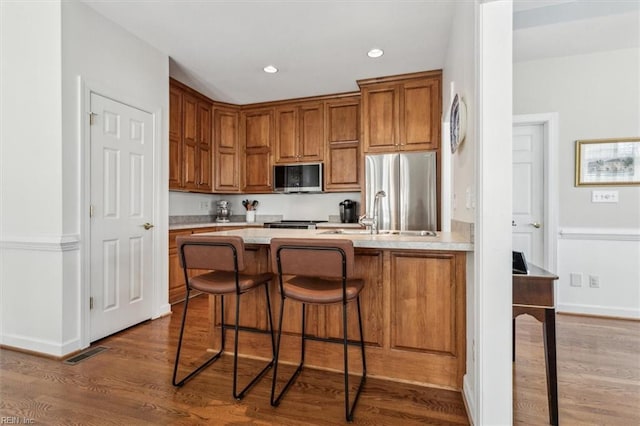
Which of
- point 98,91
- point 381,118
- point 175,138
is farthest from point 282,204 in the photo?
point 98,91

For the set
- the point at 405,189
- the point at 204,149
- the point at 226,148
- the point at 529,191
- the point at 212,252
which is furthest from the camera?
the point at 226,148

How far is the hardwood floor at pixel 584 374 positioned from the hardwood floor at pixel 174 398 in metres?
0.46

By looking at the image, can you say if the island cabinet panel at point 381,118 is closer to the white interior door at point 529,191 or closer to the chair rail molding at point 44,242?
the white interior door at point 529,191

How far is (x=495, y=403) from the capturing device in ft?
4.98

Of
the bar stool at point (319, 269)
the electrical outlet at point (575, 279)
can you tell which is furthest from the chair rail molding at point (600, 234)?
the bar stool at point (319, 269)

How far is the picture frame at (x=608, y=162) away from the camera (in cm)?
319

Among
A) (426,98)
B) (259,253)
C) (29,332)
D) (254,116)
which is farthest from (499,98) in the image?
(254,116)

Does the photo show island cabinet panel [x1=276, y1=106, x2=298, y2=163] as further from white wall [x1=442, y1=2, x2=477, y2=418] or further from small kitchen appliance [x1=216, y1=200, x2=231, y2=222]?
white wall [x1=442, y1=2, x2=477, y2=418]

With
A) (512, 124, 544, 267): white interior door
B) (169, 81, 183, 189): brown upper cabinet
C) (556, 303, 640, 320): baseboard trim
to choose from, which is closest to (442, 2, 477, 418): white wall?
(512, 124, 544, 267): white interior door

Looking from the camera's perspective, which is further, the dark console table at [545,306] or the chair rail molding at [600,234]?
the chair rail molding at [600,234]

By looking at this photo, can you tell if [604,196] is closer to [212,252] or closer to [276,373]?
[276,373]

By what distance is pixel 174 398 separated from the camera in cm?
184

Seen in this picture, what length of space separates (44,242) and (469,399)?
9.80ft

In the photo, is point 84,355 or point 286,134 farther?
point 286,134
